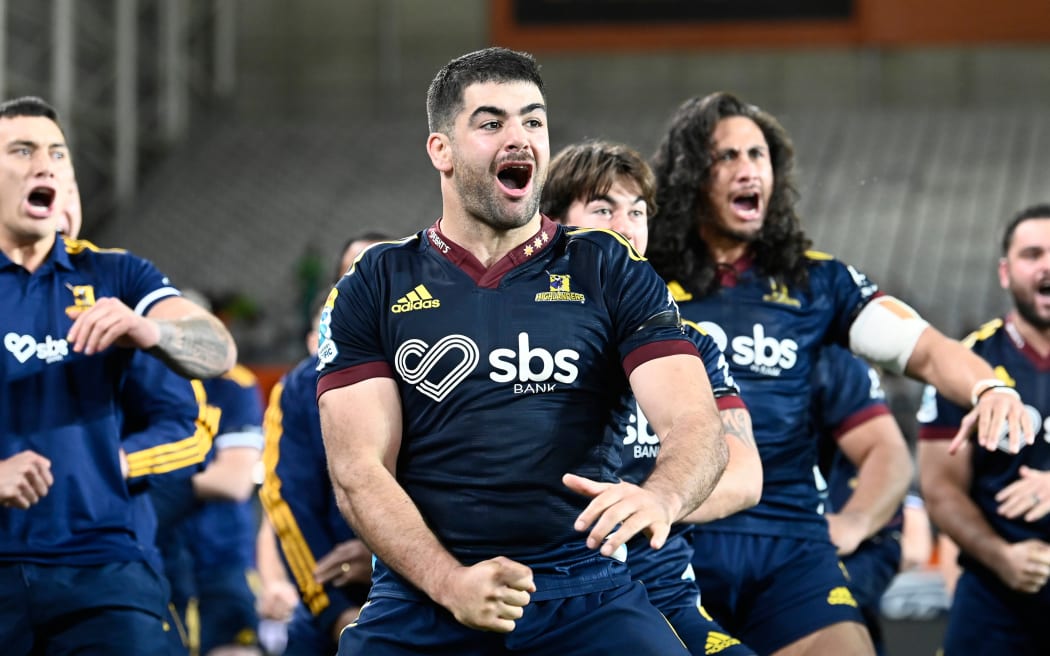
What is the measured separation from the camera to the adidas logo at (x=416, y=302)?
11.4ft

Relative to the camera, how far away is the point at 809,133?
21.4 metres

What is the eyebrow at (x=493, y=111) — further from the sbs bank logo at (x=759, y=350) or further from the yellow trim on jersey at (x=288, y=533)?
the yellow trim on jersey at (x=288, y=533)

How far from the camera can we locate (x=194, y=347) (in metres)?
4.20

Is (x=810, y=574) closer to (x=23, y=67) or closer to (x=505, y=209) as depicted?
(x=505, y=209)

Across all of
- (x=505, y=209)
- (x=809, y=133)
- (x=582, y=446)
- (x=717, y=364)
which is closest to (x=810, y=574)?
Result: (x=717, y=364)

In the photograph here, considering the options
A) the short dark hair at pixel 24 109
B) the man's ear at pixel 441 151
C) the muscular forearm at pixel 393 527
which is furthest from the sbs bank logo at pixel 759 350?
the short dark hair at pixel 24 109

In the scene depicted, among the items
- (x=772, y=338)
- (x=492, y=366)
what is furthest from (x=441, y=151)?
(x=772, y=338)

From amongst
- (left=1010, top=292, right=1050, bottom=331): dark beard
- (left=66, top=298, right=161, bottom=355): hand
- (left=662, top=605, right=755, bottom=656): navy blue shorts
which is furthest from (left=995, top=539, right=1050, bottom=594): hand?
(left=66, top=298, right=161, bottom=355): hand

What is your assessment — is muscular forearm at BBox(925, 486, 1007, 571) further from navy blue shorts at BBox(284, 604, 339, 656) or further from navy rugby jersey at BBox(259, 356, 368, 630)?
navy blue shorts at BBox(284, 604, 339, 656)

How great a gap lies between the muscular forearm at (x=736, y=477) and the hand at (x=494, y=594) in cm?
101

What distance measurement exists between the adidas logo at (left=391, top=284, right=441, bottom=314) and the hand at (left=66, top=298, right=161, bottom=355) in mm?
899

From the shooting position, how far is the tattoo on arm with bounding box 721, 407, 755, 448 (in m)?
3.97

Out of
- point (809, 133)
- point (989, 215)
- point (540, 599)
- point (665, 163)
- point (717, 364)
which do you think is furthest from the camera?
point (809, 133)

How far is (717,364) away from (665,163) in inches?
54.8
